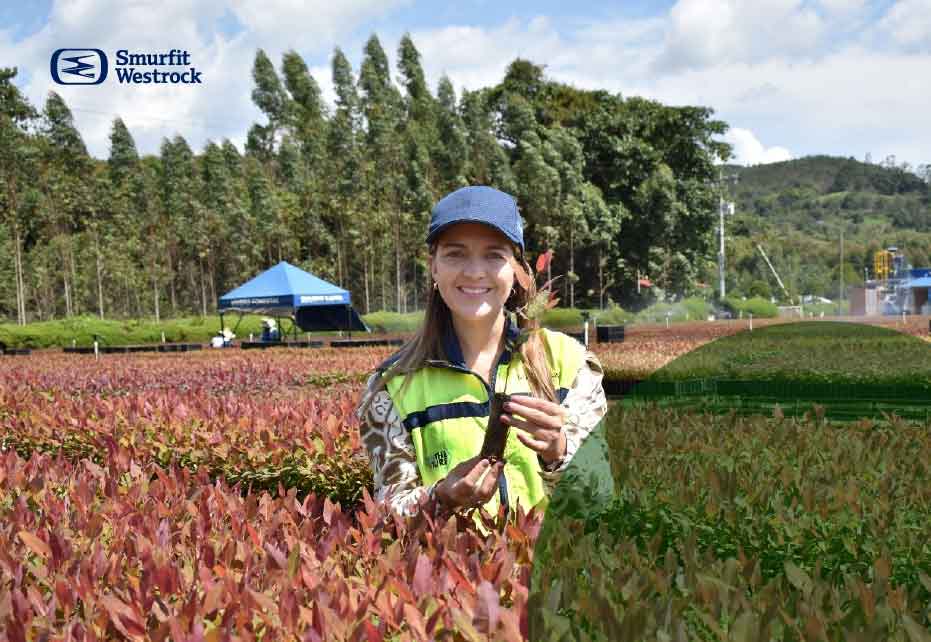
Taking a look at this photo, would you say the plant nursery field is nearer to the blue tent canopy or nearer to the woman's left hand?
the woman's left hand

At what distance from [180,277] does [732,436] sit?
43.6 meters

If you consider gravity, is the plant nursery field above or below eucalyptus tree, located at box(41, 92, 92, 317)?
below

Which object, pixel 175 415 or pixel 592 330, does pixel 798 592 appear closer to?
pixel 175 415

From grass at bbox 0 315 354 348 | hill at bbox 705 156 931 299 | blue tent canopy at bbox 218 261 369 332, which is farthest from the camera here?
hill at bbox 705 156 931 299

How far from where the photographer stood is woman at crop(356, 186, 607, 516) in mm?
1862

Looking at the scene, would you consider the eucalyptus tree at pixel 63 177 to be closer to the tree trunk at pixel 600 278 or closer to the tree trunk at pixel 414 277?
the tree trunk at pixel 414 277

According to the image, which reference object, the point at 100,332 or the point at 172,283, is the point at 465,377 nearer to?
the point at 100,332

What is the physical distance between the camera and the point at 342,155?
37.7 m

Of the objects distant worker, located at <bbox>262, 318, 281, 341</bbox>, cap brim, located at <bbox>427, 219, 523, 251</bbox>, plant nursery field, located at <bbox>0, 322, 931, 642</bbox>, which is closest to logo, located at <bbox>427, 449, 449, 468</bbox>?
plant nursery field, located at <bbox>0, 322, 931, 642</bbox>

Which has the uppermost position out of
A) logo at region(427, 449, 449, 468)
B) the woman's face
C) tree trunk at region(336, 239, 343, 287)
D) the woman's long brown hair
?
tree trunk at region(336, 239, 343, 287)

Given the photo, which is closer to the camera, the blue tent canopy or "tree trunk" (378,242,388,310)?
the blue tent canopy

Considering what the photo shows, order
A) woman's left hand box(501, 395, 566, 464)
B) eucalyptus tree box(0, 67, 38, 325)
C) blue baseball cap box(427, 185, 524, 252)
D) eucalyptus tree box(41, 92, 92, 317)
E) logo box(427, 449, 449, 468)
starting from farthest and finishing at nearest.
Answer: eucalyptus tree box(41, 92, 92, 317) < eucalyptus tree box(0, 67, 38, 325) < logo box(427, 449, 449, 468) < blue baseball cap box(427, 185, 524, 252) < woman's left hand box(501, 395, 566, 464)

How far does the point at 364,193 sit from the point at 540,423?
118 feet

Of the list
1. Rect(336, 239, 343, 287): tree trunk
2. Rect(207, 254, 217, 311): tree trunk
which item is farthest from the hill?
Rect(207, 254, 217, 311): tree trunk
